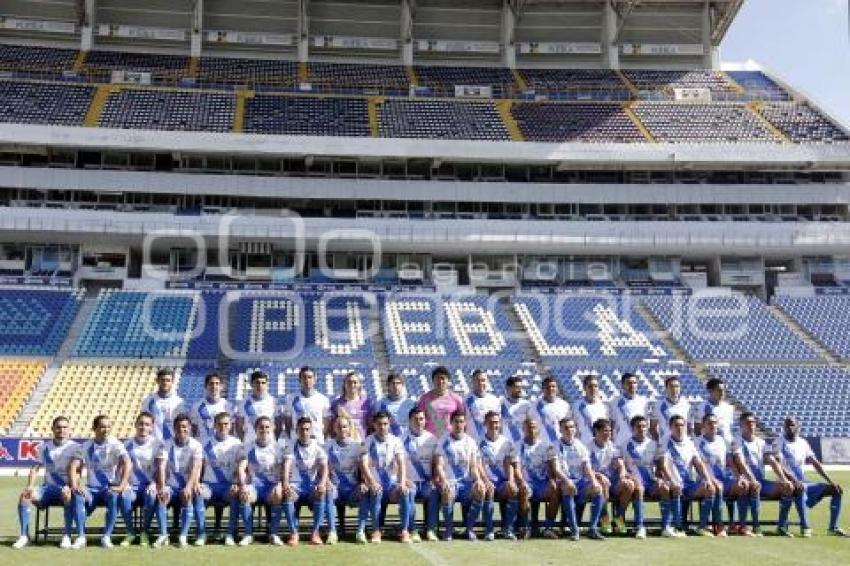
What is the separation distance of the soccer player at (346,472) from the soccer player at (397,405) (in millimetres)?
506

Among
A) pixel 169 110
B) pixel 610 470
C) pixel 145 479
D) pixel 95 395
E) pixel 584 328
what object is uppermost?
pixel 169 110

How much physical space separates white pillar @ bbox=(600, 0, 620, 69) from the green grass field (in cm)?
4067

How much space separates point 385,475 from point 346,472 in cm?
47

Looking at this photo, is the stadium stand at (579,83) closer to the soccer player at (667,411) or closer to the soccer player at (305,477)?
the soccer player at (667,411)

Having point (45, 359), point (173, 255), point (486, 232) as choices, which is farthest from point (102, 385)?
point (486, 232)

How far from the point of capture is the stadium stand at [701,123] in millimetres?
40000

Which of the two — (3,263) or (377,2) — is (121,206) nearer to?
(3,263)

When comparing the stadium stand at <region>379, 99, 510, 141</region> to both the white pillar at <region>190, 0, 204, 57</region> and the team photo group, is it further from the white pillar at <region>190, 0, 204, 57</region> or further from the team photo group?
the team photo group

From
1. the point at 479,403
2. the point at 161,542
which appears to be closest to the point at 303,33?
the point at 479,403

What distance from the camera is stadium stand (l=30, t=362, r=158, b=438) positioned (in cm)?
2552

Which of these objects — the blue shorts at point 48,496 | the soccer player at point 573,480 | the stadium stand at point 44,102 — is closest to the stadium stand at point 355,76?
the stadium stand at point 44,102

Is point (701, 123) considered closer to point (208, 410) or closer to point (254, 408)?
point (254, 408)

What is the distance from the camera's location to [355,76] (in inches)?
1767

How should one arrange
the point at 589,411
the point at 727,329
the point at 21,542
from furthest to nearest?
the point at 727,329, the point at 589,411, the point at 21,542
